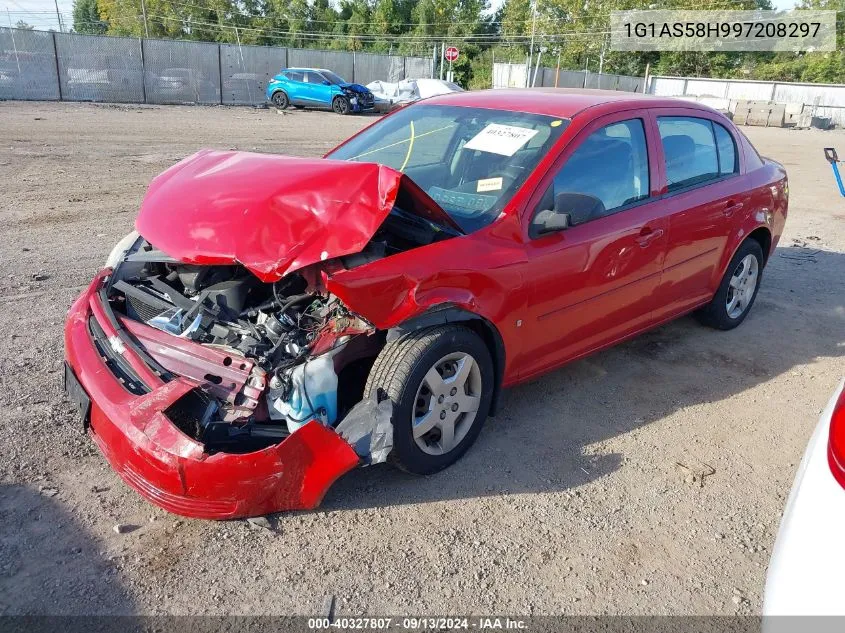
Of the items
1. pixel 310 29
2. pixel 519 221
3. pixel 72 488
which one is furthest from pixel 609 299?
pixel 310 29

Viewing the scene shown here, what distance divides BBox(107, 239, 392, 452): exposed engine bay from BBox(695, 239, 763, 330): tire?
10.7 feet

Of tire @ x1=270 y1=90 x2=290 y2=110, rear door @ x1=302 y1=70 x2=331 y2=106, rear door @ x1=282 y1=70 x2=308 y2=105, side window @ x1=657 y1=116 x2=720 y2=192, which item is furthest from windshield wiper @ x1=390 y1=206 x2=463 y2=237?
tire @ x1=270 y1=90 x2=290 y2=110

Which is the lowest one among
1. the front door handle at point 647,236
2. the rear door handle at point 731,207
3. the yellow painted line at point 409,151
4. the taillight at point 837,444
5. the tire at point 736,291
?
the tire at point 736,291

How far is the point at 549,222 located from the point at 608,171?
75 cm

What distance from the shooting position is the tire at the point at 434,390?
118 inches

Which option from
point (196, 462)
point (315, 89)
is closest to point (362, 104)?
point (315, 89)

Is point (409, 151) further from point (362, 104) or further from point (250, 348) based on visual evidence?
point (362, 104)

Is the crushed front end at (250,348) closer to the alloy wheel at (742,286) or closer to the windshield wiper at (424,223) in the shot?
the windshield wiper at (424,223)

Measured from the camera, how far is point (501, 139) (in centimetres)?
382

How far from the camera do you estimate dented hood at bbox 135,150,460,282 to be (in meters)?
2.95

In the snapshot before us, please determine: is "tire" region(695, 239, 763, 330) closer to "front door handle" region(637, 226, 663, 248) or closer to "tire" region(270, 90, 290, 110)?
"front door handle" region(637, 226, 663, 248)

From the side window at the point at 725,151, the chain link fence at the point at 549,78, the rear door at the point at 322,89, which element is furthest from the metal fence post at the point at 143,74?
the side window at the point at 725,151

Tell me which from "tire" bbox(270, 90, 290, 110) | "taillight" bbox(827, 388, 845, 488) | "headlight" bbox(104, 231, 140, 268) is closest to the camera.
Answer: "taillight" bbox(827, 388, 845, 488)

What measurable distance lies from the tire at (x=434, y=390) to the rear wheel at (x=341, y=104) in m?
22.9
